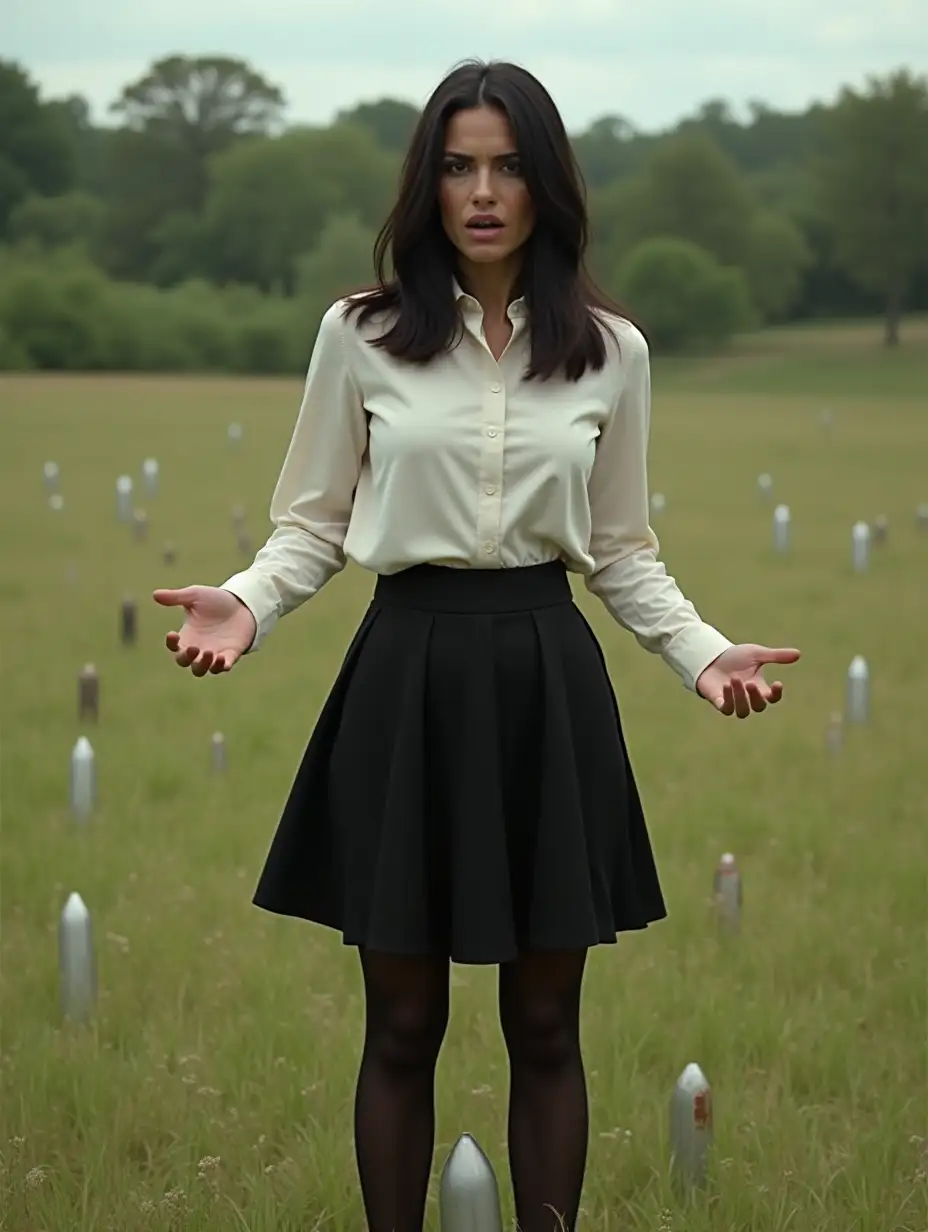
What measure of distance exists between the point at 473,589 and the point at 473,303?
1.71ft

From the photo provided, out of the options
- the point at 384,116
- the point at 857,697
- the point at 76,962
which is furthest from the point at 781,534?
the point at 384,116

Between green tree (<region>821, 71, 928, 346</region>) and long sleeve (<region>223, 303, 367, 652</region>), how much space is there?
70.6 metres

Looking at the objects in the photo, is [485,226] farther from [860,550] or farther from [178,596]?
[860,550]

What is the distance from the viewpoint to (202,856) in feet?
23.0

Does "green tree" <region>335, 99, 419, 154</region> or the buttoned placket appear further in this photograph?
"green tree" <region>335, 99, 419, 154</region>

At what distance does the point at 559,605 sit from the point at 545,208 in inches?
28.3

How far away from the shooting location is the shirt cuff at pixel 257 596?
3.49 m

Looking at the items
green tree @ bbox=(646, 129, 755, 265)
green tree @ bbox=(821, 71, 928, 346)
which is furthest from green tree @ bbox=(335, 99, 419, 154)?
green tree @ bbox=(821, 71, 928, 346)

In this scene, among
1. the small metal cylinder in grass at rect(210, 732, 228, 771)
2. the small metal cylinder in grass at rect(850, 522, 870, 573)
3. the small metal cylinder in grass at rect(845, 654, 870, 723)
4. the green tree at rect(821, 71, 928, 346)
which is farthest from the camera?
the green tree at rect(821, 71, 928, 346)

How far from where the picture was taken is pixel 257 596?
11.5ft

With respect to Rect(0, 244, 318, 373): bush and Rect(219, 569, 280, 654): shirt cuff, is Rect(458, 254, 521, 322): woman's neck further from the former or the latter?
Rect(0, 244, 318, 373): bush

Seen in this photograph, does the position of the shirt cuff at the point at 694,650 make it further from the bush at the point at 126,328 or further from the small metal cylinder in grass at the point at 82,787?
the bush at the point at 126,328

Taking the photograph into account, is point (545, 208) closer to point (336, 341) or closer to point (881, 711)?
point (336, 341)

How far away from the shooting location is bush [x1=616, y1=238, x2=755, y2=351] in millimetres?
69375
